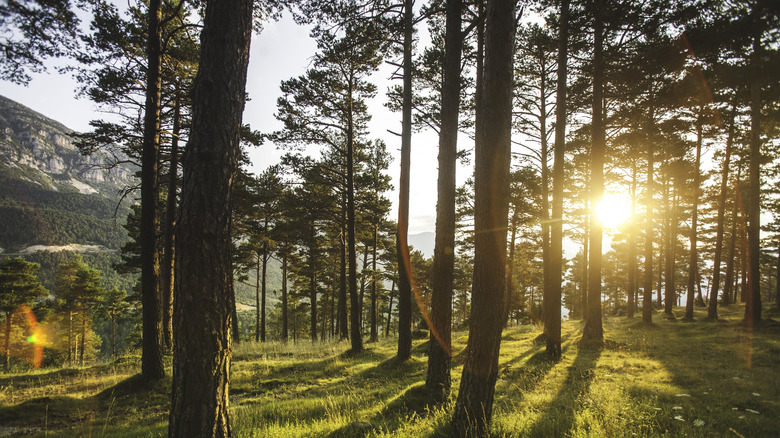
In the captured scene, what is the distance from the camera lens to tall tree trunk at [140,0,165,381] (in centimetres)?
774

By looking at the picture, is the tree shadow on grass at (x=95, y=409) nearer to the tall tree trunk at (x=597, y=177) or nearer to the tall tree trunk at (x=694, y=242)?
the tall tree trunk at (x=597, y=177)

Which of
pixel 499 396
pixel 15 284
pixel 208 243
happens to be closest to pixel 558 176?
pixel 499 396

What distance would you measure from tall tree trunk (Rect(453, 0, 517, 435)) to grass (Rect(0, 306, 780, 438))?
55cm

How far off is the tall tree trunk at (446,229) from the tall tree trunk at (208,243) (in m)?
4.21

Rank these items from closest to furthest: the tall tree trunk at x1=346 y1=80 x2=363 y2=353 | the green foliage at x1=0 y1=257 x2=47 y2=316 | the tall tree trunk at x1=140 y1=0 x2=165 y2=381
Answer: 1. the tall tree trunk at x1=140 y1=0 x2=165 y2=381
2. the tall tree trunk at x1=346 y1=80 x2=363 y2=353
3. the green foliage at x1=0 y1=257 x2=47 y2=316

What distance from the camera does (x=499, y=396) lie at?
589 cm

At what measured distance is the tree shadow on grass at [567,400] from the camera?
3.88m

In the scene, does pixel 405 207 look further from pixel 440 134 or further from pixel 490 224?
pixel 490 224

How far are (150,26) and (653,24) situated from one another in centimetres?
1357

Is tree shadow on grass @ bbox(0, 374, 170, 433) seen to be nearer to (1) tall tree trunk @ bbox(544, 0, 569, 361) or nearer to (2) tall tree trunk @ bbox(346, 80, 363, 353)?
(2) tall tree trunk @ bbox(346, 80, 363, 353)

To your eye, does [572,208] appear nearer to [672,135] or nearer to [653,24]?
[672,135]

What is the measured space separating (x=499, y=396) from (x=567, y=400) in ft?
3.86

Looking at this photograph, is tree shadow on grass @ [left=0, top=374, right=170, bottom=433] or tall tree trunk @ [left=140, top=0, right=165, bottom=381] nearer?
tree shadow on grass @ [left=0, top=374, right=170, bottom=433]

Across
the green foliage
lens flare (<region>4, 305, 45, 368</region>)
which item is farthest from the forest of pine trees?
lens flare (<region>4, 305, 45, 368</region>)
